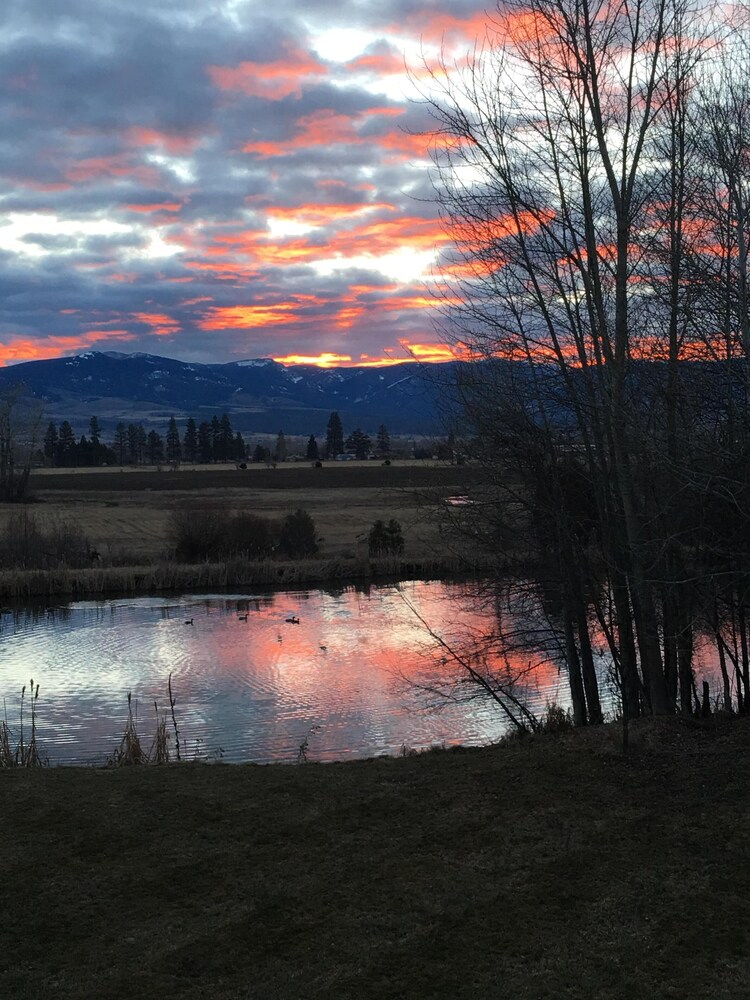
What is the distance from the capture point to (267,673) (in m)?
20.2

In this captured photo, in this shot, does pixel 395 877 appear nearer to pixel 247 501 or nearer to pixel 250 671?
pixel 250 671

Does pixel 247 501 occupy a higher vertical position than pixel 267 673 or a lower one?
higher

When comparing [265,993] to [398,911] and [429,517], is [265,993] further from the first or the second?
[429,517]

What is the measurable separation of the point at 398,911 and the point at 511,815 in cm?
154

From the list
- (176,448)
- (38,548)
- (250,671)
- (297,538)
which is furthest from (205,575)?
(176,448)

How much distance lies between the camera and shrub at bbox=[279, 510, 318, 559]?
38562 mm

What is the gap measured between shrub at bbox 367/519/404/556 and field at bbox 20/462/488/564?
57 centimetres

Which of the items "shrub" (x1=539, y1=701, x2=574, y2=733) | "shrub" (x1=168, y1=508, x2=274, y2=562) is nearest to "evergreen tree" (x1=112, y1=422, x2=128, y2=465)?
"shrub" (x1=168, y1=508, x2=274, y2=562)

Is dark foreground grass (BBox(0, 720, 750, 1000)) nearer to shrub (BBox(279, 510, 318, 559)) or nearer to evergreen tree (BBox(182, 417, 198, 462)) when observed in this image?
shrub (BBox(279, 510, 318, 559))

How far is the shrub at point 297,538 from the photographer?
38562 mm

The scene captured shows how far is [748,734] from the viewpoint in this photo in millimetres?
7715

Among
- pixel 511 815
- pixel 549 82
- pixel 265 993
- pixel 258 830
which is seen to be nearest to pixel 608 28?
pixel 549 82

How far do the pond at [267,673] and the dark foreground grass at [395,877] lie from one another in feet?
14.2

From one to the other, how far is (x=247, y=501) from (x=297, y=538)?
27.1m
